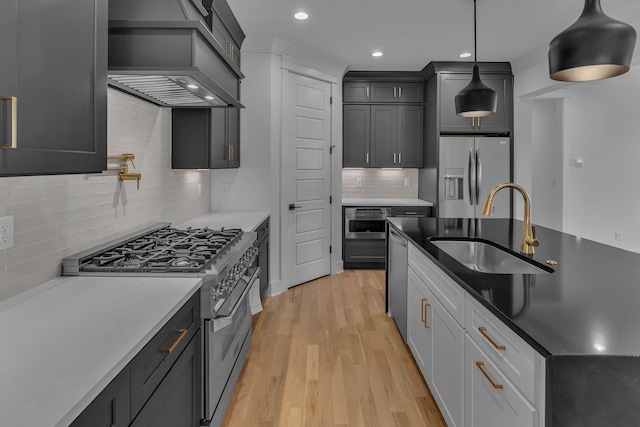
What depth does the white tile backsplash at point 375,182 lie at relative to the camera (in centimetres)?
638

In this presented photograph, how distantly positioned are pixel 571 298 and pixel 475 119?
15.0 ft

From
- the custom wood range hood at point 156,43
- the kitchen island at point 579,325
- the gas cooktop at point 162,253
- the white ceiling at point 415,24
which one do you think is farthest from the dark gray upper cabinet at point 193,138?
the kitchen island at point 579,325

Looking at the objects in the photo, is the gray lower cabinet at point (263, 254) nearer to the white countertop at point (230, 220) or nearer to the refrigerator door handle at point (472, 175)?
the white countertop at point (230, 220)

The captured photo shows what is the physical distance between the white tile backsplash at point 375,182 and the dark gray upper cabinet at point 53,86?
5.10m

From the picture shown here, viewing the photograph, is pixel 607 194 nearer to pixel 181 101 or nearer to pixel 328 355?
pixel 328 355

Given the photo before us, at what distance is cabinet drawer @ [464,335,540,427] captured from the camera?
121 cm

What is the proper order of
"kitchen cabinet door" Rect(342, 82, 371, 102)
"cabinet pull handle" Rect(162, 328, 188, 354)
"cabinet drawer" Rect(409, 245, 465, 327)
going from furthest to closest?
1. "kitchen cabinet door" Rect(342, 82, 371, 102)
2. "cabinet drawer" Rect(409, 245, 465, 327)
3. "cabinet pull handle" Rect(162, 328, 188, 354)

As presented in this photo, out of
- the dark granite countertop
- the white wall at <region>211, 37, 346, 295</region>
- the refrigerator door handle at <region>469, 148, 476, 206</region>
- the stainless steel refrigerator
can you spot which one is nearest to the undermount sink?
the dark granite countertop

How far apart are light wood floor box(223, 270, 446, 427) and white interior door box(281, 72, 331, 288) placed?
81cm

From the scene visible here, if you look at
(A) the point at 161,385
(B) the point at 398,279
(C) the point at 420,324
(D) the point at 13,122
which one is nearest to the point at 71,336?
(A) the point at 161,385

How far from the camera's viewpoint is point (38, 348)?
1.06 meters

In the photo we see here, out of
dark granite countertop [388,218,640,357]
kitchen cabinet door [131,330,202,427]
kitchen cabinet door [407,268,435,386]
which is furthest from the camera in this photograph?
kitchen cabinet door [407,268,435,386]

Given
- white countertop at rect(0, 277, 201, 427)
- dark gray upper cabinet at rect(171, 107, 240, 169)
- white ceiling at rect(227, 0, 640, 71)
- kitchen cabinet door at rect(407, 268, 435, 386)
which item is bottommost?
kitchen cabinet door at rect(407, 268, 435, 386)

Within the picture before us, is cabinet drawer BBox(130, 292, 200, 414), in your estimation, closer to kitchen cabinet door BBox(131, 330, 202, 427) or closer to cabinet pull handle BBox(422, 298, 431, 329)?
kitchen cabinet door BBox(131, 330, 202, 427)
